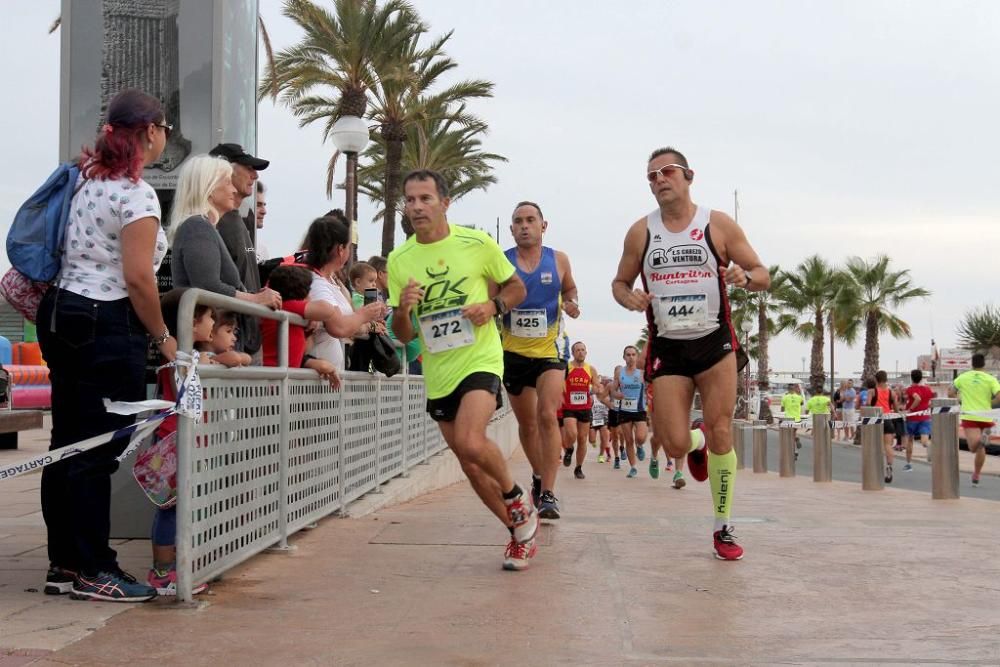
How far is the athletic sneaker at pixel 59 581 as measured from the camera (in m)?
4.53

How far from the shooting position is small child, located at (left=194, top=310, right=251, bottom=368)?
4984mm

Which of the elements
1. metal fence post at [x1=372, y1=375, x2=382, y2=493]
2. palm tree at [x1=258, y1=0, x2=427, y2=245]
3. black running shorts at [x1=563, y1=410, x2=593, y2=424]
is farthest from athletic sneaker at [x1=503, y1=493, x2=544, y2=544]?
palm tree at [x1=258, y1=0, x2=427, y2=245]

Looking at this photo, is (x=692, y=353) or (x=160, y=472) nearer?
(x=160, y=472)

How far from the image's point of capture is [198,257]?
520cm

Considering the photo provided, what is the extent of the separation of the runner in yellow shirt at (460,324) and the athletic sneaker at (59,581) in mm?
1911

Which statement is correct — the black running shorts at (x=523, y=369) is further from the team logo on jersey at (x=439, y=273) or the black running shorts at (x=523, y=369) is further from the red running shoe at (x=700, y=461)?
the team logo on jersey at (x=439, y=273)

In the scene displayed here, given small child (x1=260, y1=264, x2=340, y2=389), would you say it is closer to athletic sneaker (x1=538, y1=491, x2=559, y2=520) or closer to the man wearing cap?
the man wearing cap

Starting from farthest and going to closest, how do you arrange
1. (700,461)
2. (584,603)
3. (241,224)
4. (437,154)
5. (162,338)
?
1. (437,154)
2. (700,461)
3. (241,224)
4. (584,603)
5. (162,338)

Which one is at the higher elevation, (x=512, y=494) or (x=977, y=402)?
(x=977, y=402)

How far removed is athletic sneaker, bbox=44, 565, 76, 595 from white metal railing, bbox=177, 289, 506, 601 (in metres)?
0.51

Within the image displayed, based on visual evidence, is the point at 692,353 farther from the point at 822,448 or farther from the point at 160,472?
the point at 822,448

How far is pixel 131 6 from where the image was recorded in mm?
7551

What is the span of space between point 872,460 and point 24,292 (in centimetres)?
1215

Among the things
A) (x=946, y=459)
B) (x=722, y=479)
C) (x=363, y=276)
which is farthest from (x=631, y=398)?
(x=722, y=479)
